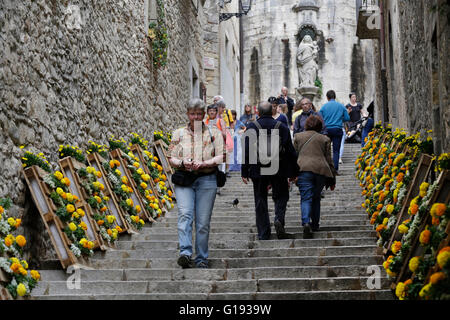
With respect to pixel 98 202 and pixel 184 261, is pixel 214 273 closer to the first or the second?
pixel 184 261

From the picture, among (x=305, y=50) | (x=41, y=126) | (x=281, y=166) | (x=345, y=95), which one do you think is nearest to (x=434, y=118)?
(x=281, y=166)

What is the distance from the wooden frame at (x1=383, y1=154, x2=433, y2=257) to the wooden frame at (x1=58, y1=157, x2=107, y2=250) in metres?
2.90

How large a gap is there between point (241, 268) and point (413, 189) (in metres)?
1.82

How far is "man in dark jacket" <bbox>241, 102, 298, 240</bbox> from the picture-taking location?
7.34 m

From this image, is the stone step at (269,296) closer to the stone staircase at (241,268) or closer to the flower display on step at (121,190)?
Answer: the stone staircase at (241,268)

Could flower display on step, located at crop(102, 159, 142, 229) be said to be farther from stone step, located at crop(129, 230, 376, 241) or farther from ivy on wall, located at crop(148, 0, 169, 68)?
ivy on wall, located at crop(148, 0, 169, 68)

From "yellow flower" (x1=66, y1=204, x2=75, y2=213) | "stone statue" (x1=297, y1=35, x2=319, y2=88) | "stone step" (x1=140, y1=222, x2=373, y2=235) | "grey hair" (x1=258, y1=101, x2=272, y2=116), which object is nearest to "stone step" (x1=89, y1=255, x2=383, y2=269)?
"yellow flower" (x1=66, y1=204, x2=75, y2=213)

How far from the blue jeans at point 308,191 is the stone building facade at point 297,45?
25225mm

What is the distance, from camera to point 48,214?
6316mm

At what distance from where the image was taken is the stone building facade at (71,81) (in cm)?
614

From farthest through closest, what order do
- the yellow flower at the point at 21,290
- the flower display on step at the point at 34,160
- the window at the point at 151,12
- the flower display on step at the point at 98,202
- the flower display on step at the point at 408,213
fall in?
the window at the point at 151,12
the flower display on step at the point at 98,202
the flower display on step at the point at 34,160
the yellow flower at the point at 21,290
the flower display on step at the point at 408,213

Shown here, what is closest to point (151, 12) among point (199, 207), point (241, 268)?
point (199, 207)

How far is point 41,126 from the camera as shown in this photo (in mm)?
6809

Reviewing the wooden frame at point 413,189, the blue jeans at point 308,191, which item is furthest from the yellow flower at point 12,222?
the wooden frame at point 413,189
